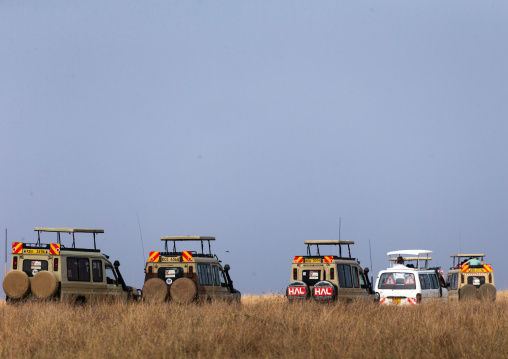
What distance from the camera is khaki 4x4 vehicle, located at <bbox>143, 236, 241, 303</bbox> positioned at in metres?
22.6

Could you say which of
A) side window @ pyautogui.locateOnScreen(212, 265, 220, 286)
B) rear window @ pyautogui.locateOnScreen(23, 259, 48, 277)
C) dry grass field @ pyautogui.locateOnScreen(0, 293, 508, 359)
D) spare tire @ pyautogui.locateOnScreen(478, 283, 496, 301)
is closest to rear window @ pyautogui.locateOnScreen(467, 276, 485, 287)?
spare tire @ pyautogui.locateOnScreen(478, 283, 496, 301)

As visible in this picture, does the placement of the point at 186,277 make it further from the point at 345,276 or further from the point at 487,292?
the point at 487,292

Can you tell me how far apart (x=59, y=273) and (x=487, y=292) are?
16.7 m

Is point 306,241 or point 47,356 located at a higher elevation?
point 306,241

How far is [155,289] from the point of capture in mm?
22797

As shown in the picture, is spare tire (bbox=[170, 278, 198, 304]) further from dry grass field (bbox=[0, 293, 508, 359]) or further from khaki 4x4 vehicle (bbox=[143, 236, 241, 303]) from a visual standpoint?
dry grass field (bbox=[0, 293, 508, 359])

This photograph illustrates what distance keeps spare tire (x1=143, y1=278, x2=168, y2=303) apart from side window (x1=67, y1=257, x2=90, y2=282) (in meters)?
1.61

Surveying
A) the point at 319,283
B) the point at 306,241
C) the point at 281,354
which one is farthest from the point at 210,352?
the point at 306,241

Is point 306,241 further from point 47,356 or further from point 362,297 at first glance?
point 47,356

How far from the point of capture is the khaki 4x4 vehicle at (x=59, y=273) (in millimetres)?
21156

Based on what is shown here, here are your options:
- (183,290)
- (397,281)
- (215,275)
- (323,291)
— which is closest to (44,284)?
(183,290)

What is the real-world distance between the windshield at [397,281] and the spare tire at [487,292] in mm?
6935

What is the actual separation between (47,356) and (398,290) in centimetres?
1338

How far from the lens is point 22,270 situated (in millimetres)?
21750
